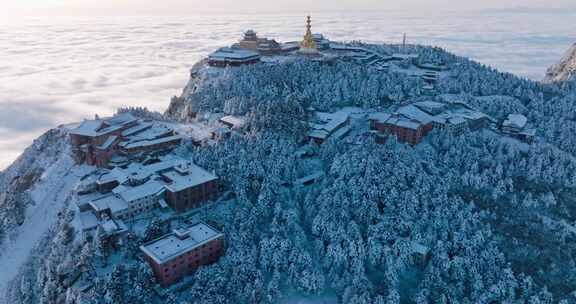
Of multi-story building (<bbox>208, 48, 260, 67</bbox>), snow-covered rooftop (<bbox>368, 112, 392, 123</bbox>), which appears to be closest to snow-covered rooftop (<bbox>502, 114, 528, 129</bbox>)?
snow-covered rooftop (<bbox>368, 112, 392, 123</bbox>)

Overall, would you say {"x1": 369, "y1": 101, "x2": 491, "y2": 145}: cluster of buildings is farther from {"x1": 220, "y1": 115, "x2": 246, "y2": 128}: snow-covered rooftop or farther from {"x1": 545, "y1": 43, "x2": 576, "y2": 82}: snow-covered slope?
{"x1": 545, "y1": 43, "x2": 576, "y2": 82}: snow-covered slope

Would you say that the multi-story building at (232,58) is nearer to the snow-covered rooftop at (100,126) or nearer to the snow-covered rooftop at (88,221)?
the snow-covered rooftop at (100,126)

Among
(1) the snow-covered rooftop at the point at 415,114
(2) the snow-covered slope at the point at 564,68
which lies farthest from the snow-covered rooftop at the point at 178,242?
(2) the snow-covered slope at the point at 564,68

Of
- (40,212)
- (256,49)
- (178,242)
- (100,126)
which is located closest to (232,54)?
(256,49)

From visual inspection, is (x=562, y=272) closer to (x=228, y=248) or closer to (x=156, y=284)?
(x=228, y=248)

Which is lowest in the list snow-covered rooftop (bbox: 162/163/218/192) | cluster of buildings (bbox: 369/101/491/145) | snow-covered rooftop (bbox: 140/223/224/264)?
snow-covered rooftop (bbox: 140/223/224/264)
